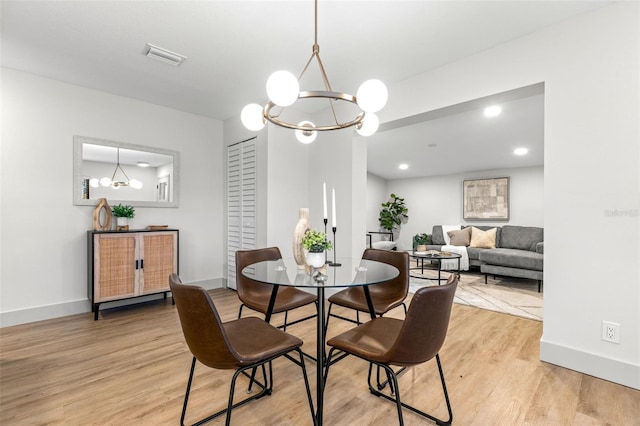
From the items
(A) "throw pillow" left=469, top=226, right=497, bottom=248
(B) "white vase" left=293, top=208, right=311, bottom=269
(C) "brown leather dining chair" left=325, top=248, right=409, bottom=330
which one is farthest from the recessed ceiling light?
(B) "white vase" left=293, top=208, right=311, bottom=269

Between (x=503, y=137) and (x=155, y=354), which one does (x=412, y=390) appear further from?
(x=503, y=137)

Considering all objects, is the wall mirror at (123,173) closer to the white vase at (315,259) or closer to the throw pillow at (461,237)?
the white vase at (315,259)

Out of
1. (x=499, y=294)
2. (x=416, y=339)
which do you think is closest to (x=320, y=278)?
(x=416, y=339)

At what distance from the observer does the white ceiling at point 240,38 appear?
6.91 feet

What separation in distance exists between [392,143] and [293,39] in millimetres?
3763

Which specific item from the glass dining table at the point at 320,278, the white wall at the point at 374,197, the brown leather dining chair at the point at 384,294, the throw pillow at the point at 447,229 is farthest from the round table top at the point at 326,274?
the white wall at the point at 374,197

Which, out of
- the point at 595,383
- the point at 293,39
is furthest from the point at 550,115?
the point at 293,39

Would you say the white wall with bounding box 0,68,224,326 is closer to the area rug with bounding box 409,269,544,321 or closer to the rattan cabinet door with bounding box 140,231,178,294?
the rattan cabinet door with bounding box 140,231,178,294

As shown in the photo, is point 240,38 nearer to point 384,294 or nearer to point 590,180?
point 384,294

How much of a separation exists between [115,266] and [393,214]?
650 cm

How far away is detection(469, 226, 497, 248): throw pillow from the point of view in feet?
19.3

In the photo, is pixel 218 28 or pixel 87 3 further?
pixel 218 28

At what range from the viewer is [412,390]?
1.90 meters

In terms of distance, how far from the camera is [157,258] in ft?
11.7
